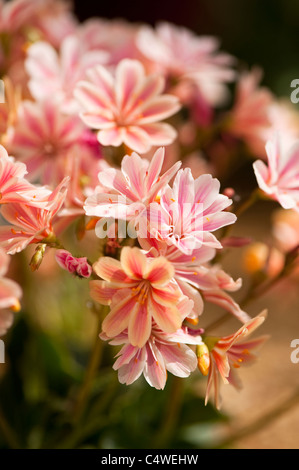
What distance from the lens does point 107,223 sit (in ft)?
1.63

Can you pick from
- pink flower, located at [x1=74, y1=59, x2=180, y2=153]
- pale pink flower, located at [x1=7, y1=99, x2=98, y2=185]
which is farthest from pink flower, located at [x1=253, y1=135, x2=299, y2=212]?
pale pink flower, located at [x1=7, y1=99, x2=98, y2=185]

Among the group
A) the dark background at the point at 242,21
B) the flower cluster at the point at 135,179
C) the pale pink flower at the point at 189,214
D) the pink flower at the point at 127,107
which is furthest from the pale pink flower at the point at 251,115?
the dark background at the point at 242,21

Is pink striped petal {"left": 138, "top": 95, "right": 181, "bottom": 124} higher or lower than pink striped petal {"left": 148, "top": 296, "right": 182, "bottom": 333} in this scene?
higher

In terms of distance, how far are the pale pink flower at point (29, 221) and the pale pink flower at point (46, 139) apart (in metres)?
0.14

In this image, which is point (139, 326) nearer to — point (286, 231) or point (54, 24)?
point (286, 231)

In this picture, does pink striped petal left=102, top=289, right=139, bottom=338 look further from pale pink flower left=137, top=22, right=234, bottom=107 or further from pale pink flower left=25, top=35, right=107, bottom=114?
pale pink flower left=137, top=22, right=234, bottom=107

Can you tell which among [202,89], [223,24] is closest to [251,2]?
[223,24]

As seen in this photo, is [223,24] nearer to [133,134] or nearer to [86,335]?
[86,335]

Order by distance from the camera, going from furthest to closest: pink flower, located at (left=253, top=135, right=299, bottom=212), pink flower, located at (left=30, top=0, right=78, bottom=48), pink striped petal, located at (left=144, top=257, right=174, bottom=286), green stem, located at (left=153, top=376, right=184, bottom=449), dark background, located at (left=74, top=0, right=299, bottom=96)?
dark background, located at (left=74, top=0, right=299, bottom=96), pink flower, located at (left=30, top=0, right=78, bottom=48), green stem, located at (left=153, top=376, right=184, bottom=449), pink flower, located at (left=253, top=135, right=299, bottom=212), pink striped petal, located at (left=144, top=257, right=174, bottom=286)

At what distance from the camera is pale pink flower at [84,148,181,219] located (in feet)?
1.46

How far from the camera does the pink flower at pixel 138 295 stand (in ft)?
1.44

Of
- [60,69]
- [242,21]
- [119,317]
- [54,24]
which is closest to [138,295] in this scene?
[119,317]

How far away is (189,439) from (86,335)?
0.28 metres

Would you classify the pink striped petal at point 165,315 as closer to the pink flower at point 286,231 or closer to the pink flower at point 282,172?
→ the pink flower at point 282,172
